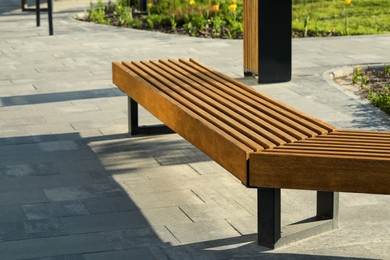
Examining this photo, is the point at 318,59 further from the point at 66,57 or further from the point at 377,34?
the point at 66,57

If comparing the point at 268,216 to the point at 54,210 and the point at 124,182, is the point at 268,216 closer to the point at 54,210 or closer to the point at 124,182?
the point at 54,210

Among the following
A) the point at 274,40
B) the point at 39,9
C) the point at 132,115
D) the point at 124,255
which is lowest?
the point at 124,255

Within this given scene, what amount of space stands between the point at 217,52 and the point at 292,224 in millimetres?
6587

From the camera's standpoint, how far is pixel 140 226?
6289 millimetres

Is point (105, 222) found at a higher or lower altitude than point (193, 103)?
lower

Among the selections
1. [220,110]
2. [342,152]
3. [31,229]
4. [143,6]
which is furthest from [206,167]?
[143,6]

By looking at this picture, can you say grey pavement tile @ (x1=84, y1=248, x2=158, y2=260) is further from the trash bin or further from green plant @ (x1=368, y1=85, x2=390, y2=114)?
the trash bin

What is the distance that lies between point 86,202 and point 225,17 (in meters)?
8.23

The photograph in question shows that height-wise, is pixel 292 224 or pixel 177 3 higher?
pixel 177 3

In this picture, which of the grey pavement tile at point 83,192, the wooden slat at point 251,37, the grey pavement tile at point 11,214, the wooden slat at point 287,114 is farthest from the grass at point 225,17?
the grey pavement tile at point 11,214

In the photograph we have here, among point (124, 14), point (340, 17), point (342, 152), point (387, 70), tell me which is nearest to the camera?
point (342, 152)

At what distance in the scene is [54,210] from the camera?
6.60 metres

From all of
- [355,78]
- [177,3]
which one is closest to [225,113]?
[355,78]

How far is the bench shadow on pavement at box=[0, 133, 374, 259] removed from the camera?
5863 millimetres
